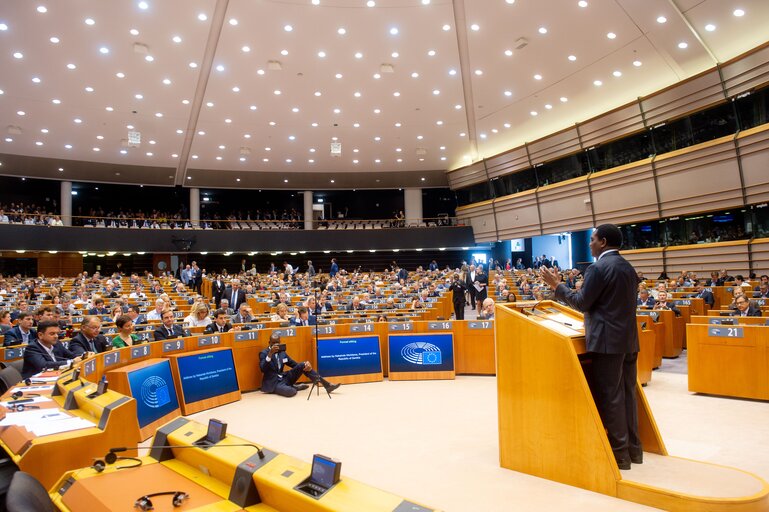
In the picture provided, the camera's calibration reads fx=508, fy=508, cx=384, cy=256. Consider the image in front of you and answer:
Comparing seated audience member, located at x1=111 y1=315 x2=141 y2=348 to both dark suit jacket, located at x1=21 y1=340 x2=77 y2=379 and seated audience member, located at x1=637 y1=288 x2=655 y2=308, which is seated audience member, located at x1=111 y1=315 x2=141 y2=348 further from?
seated audience member, located at x1=637 y1=288 x2=655 y2=308

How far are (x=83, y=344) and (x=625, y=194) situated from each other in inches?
731

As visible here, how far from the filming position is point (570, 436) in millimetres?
3346

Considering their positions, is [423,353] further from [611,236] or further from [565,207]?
[565,207]

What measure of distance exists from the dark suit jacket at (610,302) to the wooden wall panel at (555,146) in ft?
61.4

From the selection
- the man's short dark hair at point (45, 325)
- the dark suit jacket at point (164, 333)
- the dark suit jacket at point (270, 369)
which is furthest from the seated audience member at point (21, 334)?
the dark suit jacket at point (270, 369)

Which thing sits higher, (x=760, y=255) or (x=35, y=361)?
(x=760, y=255)

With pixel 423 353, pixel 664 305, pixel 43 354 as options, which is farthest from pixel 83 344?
pixel 664 305

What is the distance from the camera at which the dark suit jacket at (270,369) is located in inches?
282

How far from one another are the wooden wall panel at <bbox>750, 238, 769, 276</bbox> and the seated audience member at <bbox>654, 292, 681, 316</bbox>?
634cm

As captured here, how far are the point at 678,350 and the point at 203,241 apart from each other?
23.2 metres

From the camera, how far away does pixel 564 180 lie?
2206 cm

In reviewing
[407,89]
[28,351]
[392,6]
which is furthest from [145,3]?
[28,351]

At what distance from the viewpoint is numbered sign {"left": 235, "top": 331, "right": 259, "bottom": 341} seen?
7.33m

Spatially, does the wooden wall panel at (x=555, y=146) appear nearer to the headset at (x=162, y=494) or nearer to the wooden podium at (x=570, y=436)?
the wooden podium at (x=570, y=436)
